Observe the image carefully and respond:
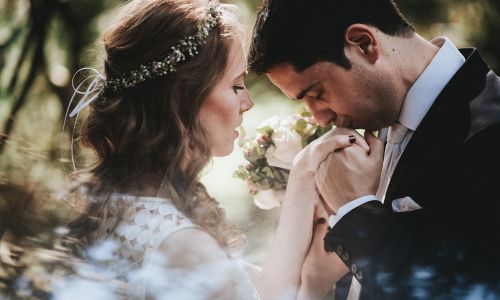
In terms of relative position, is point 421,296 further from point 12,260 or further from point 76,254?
point 12,260

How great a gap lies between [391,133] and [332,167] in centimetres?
14

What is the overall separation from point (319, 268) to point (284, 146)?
0.27 m

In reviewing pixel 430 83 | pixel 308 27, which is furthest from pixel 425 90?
pixel 308 27

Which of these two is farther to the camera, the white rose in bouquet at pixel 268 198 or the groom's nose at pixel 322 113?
the white rose in bouquet at pixel 268 198

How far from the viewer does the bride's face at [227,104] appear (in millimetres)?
885

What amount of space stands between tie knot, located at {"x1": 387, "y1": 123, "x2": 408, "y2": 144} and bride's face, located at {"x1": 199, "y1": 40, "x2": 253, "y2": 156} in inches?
10.2

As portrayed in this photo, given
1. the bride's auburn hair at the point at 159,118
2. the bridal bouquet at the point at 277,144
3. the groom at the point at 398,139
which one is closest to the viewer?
the groom at the point at 398,139

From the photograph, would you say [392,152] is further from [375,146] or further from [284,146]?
[284,146]

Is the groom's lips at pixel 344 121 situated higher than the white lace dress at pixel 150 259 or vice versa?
the groom's lips at pixel 344 121

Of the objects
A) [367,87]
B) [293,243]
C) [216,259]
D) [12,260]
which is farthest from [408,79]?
[12,260]

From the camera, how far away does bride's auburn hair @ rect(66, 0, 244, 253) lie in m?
0.83

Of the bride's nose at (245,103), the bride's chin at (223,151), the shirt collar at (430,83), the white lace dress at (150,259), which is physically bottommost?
the white lace dress at (150,259)

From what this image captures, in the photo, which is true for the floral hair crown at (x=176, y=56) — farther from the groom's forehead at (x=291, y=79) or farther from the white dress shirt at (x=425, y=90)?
the white dress shirt at (x=425, y=90)

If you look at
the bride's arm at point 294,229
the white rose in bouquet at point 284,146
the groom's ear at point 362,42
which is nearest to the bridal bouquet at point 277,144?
the white rose in bouquet at point 284,146
